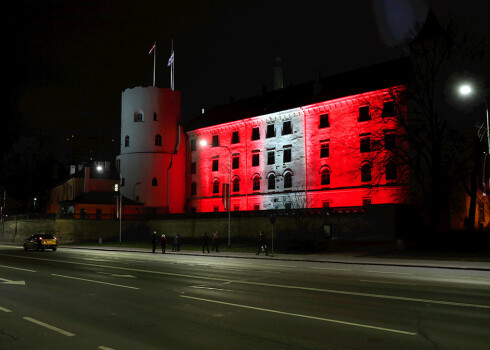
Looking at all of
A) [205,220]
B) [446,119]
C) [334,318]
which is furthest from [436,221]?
[334,318]

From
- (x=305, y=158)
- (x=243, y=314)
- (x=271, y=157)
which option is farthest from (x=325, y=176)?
(x=243, y=314)

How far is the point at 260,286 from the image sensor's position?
16.1 meters

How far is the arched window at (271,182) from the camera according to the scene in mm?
64144

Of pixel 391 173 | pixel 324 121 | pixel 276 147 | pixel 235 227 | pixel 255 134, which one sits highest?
pixel 324 121

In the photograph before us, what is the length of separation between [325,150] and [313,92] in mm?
8561

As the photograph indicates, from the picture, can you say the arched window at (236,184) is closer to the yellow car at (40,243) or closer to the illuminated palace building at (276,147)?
the illuminated palace building at (276,147)

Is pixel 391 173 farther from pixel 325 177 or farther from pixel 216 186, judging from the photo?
pixel 216 186

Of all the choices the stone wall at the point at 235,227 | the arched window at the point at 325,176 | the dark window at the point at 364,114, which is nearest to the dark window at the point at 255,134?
the arched window at the point at 325,176

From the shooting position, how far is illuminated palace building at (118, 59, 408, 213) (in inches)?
2101

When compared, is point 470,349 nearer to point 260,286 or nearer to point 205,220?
point 260,286

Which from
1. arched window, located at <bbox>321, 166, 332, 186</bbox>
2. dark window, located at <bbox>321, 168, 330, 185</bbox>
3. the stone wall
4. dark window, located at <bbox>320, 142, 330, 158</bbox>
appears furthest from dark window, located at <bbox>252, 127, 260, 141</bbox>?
the stone wall

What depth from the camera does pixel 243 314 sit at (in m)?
10.7

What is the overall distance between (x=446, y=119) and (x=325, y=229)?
1415 centimetres

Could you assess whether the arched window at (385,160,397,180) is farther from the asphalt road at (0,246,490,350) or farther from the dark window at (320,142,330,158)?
the asphalt road at (0,246,490,350)
